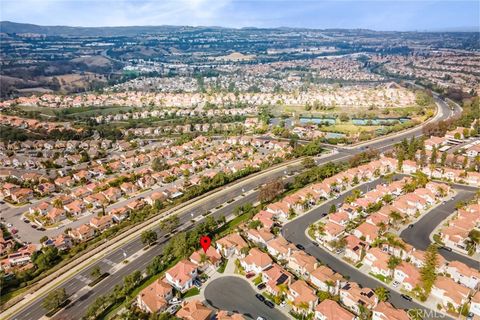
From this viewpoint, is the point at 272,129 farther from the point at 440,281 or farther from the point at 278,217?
the point at 440,281

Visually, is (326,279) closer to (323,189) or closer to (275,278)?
(275,278)

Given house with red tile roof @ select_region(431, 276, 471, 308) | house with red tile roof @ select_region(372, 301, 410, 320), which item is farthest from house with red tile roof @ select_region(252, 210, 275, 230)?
house with red tile roof @ select_region(431, 276, 471, 308)

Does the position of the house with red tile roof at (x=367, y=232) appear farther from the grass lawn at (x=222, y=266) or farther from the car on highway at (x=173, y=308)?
the car on highway at (x=173, y=308)

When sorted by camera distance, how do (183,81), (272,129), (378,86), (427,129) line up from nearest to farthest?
(427,129) → (272,129) → (378,86) → (183,81)

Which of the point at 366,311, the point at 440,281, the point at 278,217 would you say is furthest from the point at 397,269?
the point at 278,217

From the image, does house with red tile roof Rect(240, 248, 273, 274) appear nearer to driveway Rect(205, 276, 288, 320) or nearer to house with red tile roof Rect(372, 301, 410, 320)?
driveway Rect(205, 276, 288, 320)

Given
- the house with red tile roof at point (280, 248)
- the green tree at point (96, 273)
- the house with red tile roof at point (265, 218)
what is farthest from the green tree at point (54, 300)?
the house with red tile roof at point (265, 218)
